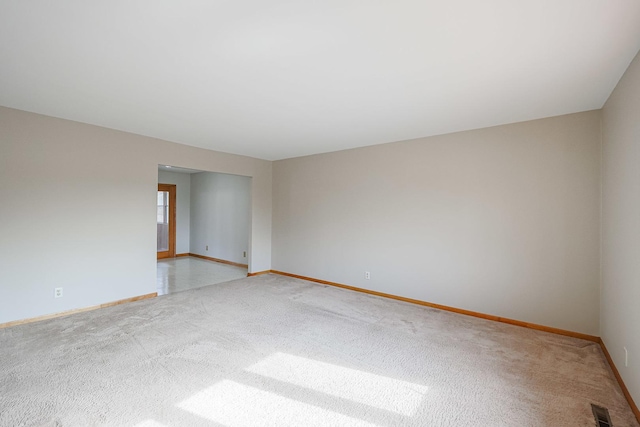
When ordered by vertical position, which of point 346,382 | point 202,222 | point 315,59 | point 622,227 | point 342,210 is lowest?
point 346,382

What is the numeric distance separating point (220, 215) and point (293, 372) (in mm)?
5660

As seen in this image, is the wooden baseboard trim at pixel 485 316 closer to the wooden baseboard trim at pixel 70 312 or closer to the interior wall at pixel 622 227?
the interior wall at pixel 622 227

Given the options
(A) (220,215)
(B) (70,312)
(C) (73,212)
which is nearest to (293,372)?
(B) (70,312)

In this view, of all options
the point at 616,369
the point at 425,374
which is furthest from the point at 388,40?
the point at 616,369

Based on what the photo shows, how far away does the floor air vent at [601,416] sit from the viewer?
1810mm

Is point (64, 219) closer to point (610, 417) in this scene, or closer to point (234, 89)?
point (234, 89)

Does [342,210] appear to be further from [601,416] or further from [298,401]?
[601,416]

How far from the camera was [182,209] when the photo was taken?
8039mm

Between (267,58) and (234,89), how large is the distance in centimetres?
66

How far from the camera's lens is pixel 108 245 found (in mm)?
3932

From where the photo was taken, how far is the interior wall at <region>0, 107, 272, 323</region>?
127 inches

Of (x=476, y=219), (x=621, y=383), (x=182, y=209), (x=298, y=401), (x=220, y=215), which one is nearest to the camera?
(x=298, y=401)

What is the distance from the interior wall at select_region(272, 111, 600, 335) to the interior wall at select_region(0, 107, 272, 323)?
9.09 ft

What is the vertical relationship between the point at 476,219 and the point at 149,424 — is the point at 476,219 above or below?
above
